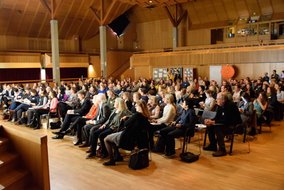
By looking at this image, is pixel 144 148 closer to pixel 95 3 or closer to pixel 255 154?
pixel 255 154

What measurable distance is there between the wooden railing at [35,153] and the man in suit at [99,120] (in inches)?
88.2

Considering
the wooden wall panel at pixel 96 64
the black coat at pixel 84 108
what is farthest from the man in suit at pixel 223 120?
the wooden wall panel at pixel 96 64

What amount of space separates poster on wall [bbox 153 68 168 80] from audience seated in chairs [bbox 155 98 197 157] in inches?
502

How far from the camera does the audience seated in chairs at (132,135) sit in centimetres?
469

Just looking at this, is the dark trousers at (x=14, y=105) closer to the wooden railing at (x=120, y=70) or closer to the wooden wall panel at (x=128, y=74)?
the wooden wall panel at (x=128, y=74)

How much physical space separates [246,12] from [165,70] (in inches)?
254

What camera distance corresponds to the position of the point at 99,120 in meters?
5.86

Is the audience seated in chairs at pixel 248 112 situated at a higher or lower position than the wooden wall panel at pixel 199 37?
lower

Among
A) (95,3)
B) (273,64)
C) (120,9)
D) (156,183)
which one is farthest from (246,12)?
(156,183)

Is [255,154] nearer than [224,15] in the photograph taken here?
Yes

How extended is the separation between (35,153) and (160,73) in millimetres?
15570

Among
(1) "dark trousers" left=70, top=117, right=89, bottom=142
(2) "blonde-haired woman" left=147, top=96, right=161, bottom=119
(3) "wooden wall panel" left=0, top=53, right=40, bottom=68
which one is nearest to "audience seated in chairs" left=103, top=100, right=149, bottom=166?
(2) "blonde-haired woman" left=147, top=96, right=161, bottom=119

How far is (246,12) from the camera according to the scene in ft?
58.4

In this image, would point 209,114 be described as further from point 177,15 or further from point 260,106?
point 177,15
